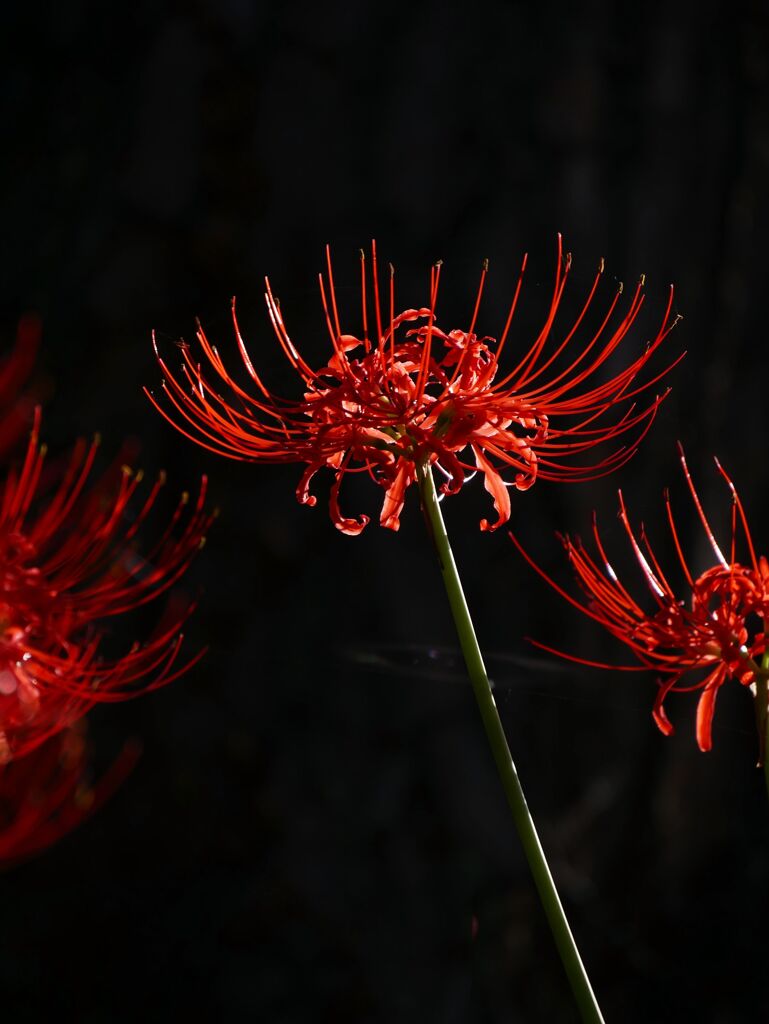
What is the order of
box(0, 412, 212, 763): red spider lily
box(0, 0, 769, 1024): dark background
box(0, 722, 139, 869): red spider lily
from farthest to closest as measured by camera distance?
box(0, 0, 769, 1024): dark background, box(0, 722, 139, 869): red spider lily, box(0, 412, 212, 763): red spider lily

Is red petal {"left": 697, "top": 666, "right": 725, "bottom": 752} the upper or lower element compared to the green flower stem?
upper

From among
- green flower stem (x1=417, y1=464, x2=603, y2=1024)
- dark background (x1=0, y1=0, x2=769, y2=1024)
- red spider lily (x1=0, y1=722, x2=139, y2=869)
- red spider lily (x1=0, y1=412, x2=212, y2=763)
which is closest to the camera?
green flower stem (x1=417, y1=464, x2=603, y2=1024)

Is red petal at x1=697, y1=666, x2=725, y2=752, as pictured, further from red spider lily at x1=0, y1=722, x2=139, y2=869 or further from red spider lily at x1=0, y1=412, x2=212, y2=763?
red spider lily at x1=0, y1=722, x2=139, y2=869

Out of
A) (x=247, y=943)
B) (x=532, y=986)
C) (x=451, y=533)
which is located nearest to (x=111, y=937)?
(x=247, y=943)

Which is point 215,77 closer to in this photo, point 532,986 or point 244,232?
point 244,232

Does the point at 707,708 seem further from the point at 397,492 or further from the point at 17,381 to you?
the point at 17,381

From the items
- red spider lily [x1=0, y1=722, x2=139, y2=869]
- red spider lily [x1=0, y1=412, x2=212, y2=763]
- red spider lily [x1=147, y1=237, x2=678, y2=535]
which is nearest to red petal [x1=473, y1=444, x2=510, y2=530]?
red spider lily [x1=147, y1=237, x2=678, y2=535]
